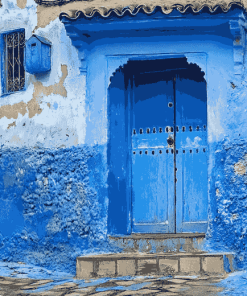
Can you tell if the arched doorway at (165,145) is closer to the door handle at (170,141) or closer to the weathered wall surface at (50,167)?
the door handle at (170,141)

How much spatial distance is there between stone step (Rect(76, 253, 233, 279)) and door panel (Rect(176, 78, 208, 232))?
38.5 inches

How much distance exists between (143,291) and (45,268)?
200 centimetres

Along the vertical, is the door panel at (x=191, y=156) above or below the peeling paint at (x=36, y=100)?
below

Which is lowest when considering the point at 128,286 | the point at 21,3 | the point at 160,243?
the point at 128,286

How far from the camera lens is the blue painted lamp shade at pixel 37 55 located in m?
7.52

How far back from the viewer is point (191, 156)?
7.59 metres

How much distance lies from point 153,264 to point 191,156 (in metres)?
1.76

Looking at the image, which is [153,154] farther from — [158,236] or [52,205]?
[52,205]

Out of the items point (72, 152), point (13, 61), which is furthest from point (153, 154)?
point (13, 61)

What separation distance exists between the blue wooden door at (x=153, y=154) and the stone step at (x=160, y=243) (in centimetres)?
42

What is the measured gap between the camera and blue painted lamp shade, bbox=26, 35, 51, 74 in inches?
296

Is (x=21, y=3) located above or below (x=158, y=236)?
above

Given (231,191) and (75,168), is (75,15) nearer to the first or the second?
(75,168)

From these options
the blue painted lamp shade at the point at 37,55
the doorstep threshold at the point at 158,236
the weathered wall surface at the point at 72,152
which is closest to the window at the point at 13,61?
the weathered wall surface at the point at 72,152
